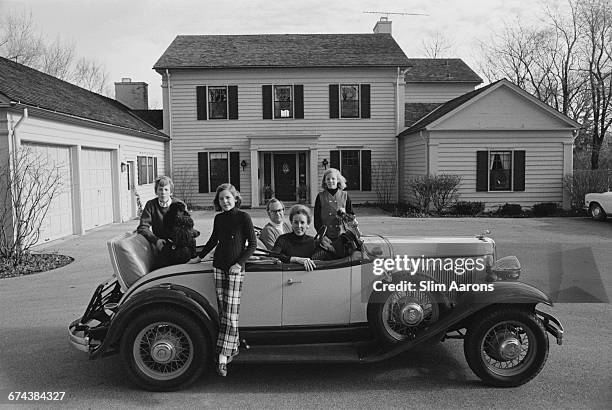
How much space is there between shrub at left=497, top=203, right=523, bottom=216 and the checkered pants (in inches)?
652

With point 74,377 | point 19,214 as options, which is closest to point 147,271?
point 74,377

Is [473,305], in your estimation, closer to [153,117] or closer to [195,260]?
[195,260]

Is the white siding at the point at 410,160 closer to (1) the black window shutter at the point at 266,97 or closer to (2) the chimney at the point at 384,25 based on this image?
(1) the black window shutter at the point at 266,97

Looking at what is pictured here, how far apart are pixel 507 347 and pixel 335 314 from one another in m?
1.43

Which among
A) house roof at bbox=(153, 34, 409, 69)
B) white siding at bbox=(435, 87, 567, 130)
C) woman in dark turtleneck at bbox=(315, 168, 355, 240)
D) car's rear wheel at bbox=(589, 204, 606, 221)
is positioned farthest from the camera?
house roof at bbox=(153, 34, 409, 69)

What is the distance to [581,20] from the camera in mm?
31625

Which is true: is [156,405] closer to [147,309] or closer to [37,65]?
[147,309]

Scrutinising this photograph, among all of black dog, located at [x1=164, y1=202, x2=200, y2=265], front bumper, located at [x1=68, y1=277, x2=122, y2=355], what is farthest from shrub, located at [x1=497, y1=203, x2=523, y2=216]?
front bumper, located at [x1=68, y1=277, x2=122, y2=355]

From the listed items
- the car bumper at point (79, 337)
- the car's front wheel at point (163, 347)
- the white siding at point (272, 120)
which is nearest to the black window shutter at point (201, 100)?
the white siding at point (272, 120)

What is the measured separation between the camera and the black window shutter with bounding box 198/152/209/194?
23000mm

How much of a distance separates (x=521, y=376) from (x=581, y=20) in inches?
1285

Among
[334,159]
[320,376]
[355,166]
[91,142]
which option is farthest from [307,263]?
[355,166]

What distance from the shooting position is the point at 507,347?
455cm

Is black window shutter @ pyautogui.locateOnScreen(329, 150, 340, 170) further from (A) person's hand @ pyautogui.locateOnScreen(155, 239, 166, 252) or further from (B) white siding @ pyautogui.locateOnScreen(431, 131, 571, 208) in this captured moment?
(A) person's hand @ pyautogui.locateOnScreen(155, 239, 166, 252)
